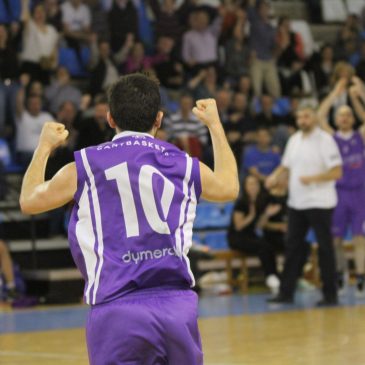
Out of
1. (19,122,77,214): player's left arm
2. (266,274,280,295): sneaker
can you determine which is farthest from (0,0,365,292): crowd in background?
(19,122,77,214): player's left arm

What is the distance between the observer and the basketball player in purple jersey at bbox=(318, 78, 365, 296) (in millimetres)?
13297

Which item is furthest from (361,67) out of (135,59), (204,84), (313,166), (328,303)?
(328,303)

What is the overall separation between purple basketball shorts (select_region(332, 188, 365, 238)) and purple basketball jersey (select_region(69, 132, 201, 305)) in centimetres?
944

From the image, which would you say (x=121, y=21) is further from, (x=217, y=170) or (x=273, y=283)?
(x=217, y=170)

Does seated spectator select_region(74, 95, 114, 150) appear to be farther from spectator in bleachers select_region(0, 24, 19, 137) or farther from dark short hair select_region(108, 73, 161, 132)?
dark short hair select_region(108, 73, 161, 132)

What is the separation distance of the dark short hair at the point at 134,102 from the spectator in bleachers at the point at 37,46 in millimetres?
12491

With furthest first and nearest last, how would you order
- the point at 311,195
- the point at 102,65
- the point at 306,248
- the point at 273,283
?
the point at 102,65 < the point at 273,283 < the point at 306,248 < the point at 311,195

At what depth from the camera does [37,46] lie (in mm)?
16500

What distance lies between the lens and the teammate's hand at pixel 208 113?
4262 mm

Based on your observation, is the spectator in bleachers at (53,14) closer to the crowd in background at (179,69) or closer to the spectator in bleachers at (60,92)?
the crowd in background at (179,69)

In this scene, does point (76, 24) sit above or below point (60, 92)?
above

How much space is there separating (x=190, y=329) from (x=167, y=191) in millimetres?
514

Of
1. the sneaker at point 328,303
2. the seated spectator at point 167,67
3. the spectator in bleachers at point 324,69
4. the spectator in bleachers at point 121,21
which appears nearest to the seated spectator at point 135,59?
the seated spectator at point 167,67

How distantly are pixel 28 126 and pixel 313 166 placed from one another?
472 centimetres
